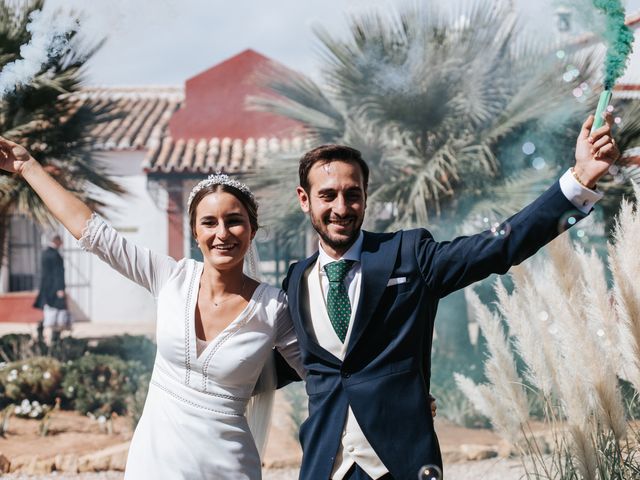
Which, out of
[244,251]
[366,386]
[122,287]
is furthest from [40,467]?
[366,386]

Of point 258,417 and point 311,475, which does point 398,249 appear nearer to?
point 311,475

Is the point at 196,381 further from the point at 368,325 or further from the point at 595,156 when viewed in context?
the point at 595,156

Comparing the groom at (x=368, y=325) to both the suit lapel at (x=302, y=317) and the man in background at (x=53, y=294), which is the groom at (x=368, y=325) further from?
the man in background at (x=53, y=294)

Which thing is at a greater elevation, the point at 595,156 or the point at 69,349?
the point at 595,156

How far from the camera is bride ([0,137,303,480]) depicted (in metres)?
2.32

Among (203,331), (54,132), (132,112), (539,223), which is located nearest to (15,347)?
(54,132)

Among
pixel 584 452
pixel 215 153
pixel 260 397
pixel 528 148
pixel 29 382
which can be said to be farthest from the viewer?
pixel 215 153

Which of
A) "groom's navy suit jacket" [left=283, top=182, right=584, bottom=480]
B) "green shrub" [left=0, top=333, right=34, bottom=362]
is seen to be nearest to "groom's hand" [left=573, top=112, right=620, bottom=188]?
"groom's navy suit jacket" [left=283, top=182, right=584, bottom=480]

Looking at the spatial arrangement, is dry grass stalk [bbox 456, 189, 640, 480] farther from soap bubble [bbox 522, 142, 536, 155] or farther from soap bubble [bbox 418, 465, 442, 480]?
soap bubble [bbox 522, 142, 536, 155]

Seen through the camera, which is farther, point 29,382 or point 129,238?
point 129,238

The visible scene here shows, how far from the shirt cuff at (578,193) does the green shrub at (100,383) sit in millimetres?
5498

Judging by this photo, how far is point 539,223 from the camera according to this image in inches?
76.1

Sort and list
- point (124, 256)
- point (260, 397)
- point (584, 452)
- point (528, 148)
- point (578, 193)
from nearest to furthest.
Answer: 1. point (578, 193)
2. point (124, 256)
3. point (260, 397)
4. point (584, 452)
5. point (528, 148)

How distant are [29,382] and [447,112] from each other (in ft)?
14.7
